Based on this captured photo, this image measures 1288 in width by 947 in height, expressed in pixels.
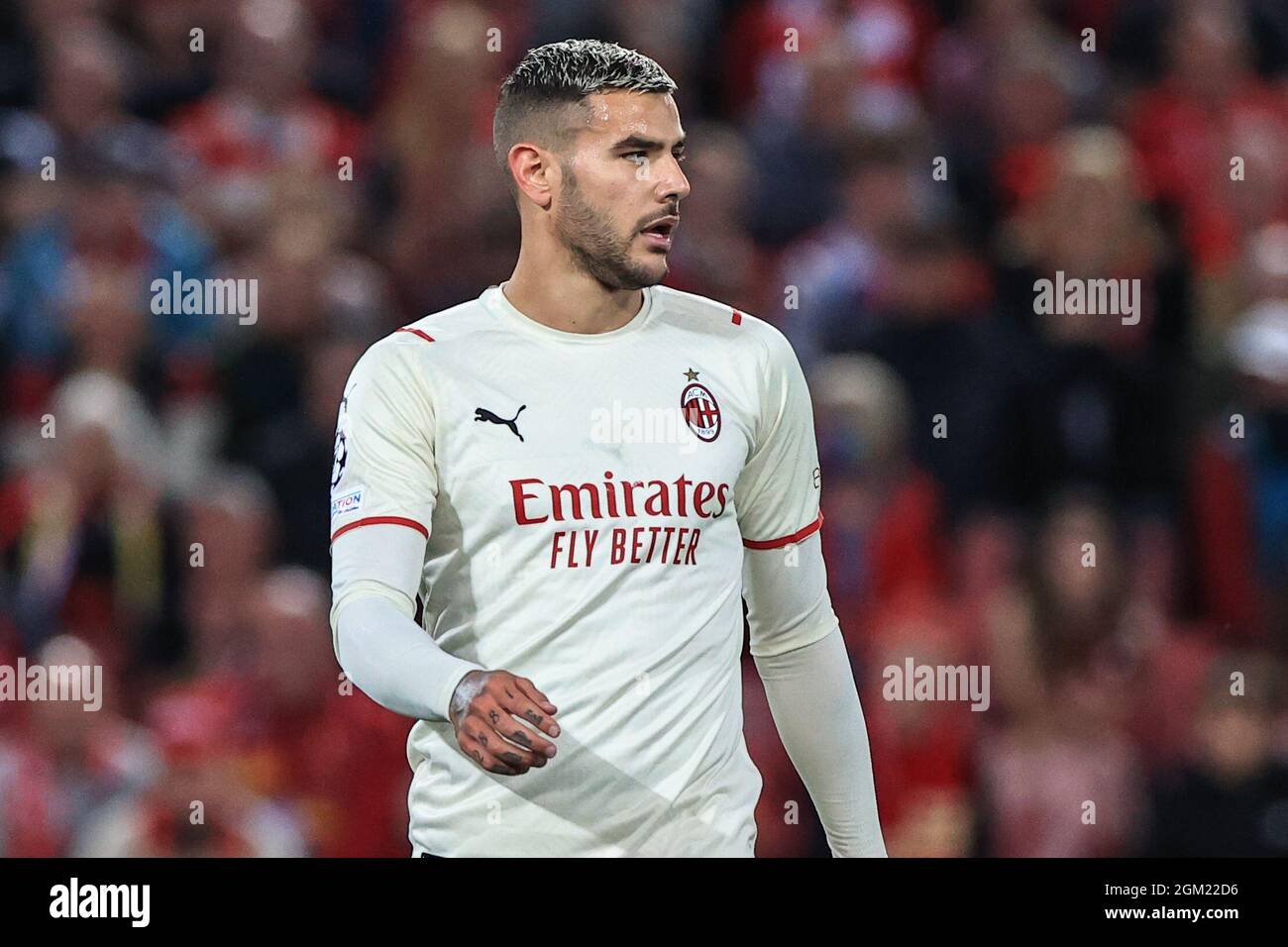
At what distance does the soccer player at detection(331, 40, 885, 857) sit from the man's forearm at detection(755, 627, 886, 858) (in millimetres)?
141

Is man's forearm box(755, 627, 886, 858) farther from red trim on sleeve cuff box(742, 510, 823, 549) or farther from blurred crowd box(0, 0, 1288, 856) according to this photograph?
blurred crowd box(0, 0, 1288, 856)

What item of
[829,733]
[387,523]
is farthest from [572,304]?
[829,733]

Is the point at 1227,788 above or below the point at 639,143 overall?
below

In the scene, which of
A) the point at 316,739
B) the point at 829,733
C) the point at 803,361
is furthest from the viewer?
the point at 803,361

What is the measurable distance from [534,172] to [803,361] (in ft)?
7.42

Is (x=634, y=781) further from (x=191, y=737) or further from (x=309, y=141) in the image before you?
(x=309, y=141)

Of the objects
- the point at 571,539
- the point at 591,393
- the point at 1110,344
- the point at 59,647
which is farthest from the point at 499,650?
the point at 1110,344

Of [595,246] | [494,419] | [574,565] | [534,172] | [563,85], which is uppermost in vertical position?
[563,85]

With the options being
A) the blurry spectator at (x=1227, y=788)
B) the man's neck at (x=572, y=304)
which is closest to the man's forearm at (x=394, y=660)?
the man's neck at (x=572, y=304)

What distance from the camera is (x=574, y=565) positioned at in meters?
3.05

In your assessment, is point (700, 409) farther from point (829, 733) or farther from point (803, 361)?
point (803, 361)

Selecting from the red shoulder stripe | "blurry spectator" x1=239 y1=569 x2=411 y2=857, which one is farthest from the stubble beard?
"blurry spectator" x1=239 y1=569 x2=411 y2=857

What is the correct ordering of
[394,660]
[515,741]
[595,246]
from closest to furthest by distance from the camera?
[515,741], [394,660], [595,246]

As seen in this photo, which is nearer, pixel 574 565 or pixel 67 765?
pixel 574 565
